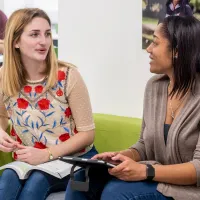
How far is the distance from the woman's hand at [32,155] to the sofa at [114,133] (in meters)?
0.32

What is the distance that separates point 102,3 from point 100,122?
2.47 feet

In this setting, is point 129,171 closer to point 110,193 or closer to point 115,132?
point 110,193

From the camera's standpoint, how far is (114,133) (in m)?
2.48

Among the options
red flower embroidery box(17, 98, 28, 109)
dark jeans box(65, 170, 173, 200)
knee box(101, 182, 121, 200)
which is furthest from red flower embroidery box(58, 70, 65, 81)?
knee box(101, 182, 121, 200)

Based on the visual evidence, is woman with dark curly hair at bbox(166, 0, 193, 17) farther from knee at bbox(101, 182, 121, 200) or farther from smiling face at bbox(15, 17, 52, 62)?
knee at bbox(101, 182, 121, 200)

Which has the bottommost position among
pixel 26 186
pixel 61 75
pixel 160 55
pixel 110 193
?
pixel 26 186

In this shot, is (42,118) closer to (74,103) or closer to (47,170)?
(74,103)

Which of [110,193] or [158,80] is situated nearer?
[110,193]

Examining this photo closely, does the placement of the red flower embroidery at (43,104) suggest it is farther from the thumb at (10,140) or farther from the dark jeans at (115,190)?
the dark jeans at (115,190)

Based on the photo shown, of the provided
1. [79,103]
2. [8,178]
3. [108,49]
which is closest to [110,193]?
[8,178]

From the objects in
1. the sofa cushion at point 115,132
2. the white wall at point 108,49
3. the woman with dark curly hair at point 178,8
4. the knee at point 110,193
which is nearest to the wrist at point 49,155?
the sofa cushion at point 115,132

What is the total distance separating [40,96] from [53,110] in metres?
0.10

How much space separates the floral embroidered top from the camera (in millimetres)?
2215

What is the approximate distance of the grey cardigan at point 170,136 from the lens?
1.66 m
